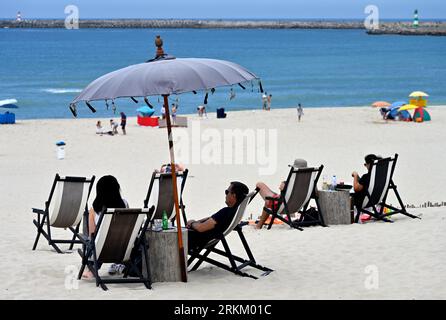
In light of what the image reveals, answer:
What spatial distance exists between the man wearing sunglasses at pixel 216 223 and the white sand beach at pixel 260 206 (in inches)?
11.7

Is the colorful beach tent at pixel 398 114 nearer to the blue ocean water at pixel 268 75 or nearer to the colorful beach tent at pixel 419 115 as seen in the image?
the colorful beach tent at pixel 419 115

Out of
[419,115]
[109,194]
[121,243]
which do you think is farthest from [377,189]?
[419,115]

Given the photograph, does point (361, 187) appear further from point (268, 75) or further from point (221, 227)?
point (268, 75)

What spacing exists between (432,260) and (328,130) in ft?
63.4

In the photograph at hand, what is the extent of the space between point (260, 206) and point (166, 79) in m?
5.94

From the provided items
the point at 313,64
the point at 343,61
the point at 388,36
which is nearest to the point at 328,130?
the point at 313,64

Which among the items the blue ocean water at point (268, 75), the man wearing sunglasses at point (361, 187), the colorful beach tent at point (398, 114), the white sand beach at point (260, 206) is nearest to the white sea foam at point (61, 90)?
the blue ocean water at point (268, 75)

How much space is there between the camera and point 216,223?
691 cm

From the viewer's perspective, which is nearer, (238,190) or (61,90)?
(238,190)

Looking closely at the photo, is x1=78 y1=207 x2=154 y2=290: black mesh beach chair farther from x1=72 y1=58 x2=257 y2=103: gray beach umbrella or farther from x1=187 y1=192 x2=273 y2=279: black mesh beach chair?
x1=72 y1=58 x2=257 y2=103: gray beach umbrella

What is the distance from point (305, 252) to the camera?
7.93m

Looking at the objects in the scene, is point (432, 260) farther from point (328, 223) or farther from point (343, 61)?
point (343, 61)

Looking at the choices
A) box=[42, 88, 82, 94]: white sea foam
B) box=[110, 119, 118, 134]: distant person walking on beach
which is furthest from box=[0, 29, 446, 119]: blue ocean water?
box=[110, 119, 118, 134]: distant person walking on beach
